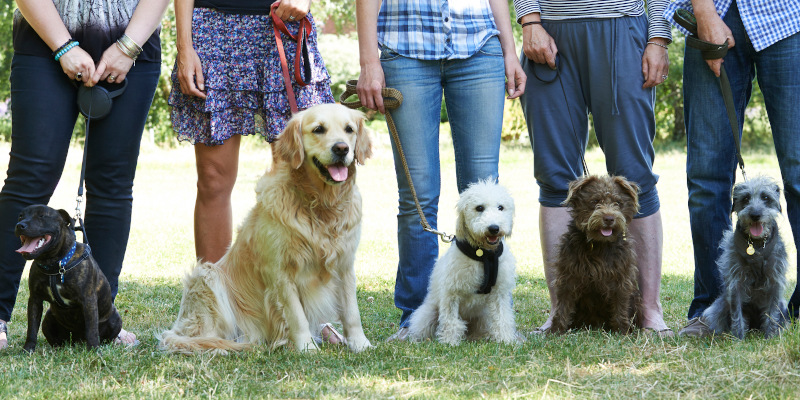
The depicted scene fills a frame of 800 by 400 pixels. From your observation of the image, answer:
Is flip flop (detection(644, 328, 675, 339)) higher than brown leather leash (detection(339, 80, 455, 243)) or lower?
lower

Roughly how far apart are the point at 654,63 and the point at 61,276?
3.28 m

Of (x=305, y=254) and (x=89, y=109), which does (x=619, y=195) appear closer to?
(x=305, y=254)

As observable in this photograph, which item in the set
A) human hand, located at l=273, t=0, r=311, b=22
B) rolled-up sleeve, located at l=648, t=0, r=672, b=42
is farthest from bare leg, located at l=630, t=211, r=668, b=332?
human hand, located at l=273, t=0, r=311, b=22

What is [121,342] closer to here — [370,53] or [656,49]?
[370,53]

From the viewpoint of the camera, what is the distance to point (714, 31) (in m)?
4.20

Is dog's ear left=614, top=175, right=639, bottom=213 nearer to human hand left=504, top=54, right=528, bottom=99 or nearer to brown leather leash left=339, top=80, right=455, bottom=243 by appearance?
human hand left=504, top=54, right=528, bottom=99

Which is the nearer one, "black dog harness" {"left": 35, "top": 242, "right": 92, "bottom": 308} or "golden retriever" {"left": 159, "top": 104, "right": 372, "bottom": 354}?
"black dog harness" {"left": 35, "top": 242, "right": 92, "bottom": 308}

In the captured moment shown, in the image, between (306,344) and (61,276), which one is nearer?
(61,276)

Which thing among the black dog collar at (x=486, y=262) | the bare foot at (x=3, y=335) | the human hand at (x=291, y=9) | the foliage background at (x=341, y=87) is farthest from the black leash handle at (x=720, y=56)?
the foliage background at (x=341, y=87)

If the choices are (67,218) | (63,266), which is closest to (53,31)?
(67,218)

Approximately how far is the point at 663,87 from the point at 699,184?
937 inches

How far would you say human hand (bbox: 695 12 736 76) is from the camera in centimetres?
420

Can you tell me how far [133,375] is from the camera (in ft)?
11.4

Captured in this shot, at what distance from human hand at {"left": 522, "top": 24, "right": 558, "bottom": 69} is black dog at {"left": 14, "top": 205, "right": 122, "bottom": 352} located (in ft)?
8.67
